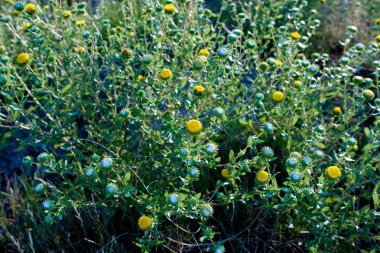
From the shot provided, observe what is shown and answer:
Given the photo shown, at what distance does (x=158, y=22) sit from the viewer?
102 inches

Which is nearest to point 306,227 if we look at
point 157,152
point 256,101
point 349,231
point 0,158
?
point 349,231

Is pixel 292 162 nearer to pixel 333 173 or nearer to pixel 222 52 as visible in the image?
pixel 333 173

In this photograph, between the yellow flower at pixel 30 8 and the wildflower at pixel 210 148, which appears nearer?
the wildflower at pixel 210 148

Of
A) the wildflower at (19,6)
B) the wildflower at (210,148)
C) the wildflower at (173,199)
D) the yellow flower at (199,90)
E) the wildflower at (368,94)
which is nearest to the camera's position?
the wildflower at (173,199)

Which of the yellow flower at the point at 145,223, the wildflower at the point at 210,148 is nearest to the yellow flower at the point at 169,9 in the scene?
the wildflower at the point at 210,148

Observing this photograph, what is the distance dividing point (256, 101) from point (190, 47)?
665 millimetres

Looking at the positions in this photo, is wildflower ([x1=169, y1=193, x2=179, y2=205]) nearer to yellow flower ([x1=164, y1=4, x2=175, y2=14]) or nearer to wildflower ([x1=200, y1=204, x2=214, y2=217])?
wildflower ([x1=200, y1=204, x2=214, y2=217])

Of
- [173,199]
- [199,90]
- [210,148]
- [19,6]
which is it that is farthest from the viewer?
[19,6]

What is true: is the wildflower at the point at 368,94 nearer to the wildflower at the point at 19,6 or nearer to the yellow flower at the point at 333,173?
the yellow flower at the point at 333,173

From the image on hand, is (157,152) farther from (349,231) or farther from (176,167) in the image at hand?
(349,231)

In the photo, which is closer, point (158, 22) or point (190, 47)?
point (158, 22)

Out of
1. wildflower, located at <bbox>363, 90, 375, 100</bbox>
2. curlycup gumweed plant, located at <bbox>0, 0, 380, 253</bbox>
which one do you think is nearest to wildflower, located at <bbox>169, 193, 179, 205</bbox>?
curlycup gumweed plant, located at <bbox>0, 0, 380, 253</bbox>

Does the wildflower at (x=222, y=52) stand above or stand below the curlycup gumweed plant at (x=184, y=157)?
above

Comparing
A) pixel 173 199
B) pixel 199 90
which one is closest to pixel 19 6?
pixel 199 90
